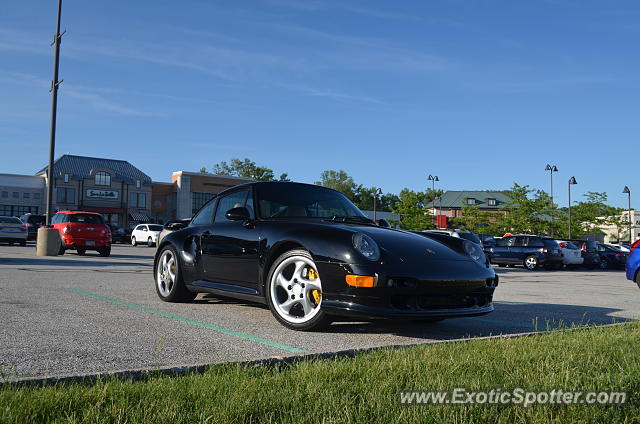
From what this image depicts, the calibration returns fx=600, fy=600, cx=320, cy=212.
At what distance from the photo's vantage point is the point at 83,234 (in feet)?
67.5

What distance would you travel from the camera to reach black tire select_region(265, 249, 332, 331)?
5.05m

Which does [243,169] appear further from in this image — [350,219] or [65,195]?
[350,219]

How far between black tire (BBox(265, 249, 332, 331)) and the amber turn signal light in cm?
39

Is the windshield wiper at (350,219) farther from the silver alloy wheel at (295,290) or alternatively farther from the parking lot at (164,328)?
the parking lot at (164,328)

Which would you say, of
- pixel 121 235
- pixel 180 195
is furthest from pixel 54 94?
pixel 180 195

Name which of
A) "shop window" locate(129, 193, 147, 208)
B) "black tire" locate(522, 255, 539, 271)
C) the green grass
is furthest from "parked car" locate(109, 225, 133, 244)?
the green grass

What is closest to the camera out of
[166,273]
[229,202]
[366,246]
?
[366,246]

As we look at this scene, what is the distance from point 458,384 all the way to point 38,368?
2.35 m

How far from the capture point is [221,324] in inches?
213

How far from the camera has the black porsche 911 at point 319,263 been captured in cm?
481

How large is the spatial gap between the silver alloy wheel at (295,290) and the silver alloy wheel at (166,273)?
1992mm

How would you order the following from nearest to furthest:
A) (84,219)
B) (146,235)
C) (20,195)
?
(84,219), (146,235), (20,195)

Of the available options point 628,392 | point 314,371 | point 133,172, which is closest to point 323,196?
point 314,371

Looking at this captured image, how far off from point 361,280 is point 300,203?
5.73ft
